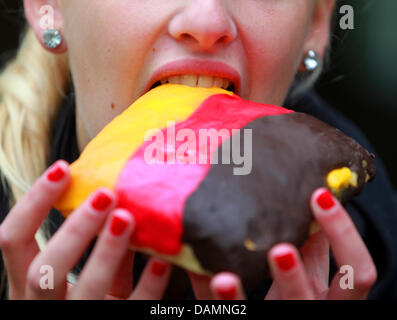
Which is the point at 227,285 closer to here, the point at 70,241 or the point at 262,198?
the point at 262,198

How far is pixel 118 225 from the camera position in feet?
2.80

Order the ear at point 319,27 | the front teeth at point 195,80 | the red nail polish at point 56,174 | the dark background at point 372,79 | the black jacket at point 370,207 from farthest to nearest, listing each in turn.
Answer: the dark background at point 372,79
the black jacket at point 370,207
the ear at point 319,27
the front teeth at point 195,80
the red nail polish at point 56,174

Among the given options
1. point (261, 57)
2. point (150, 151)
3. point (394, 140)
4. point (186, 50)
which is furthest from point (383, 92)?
point (150, 151)

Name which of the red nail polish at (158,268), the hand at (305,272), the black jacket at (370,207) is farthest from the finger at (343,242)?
the black jacket at (370,207)

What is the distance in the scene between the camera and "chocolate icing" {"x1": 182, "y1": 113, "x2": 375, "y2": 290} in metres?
0.83

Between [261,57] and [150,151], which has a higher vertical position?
[261,57]

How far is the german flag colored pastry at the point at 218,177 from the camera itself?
83 cm

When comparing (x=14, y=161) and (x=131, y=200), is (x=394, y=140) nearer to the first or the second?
(x=14, y=161)

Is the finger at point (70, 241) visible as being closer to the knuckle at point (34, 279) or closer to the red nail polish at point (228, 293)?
the knuckle at point (34, 279)

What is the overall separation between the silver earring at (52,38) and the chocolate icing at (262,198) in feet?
2.50

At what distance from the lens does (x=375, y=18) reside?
276 cm

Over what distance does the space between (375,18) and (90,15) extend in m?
1.95

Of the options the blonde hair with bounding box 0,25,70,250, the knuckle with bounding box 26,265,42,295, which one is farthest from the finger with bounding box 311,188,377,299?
the blonde hair with bounding box 0,25,70,250

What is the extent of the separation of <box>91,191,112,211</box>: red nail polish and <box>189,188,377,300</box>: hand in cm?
22
